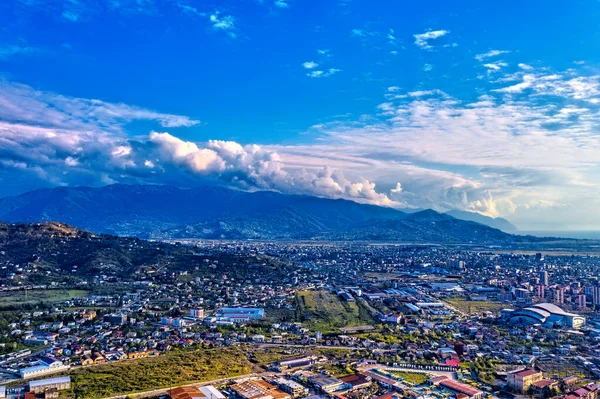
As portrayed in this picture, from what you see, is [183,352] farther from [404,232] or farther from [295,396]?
[404,232]

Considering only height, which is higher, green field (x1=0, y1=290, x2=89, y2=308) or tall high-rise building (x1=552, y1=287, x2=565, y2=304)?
tall high-rise building (x1=552, y1=287, x2=565, y2=304)

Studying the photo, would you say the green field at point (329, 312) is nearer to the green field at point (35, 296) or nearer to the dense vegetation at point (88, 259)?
the dense vegetation at point (88, 259)

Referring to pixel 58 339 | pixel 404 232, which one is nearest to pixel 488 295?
pixel 58 339

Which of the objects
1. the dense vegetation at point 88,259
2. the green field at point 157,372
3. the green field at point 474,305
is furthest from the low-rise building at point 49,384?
the dense vegetation at point 88,259

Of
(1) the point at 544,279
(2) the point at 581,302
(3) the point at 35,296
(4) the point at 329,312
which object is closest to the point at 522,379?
(4) the point at 329,312

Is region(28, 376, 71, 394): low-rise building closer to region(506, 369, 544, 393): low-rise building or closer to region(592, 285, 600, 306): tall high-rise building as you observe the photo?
region(506, 369, 544, 393): low-rise building

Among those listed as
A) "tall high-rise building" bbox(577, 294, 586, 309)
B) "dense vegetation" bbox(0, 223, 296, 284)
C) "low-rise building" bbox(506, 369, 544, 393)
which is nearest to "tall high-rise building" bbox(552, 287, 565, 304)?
"tall high-rise building" bbox(577, 294, 586, 309)
